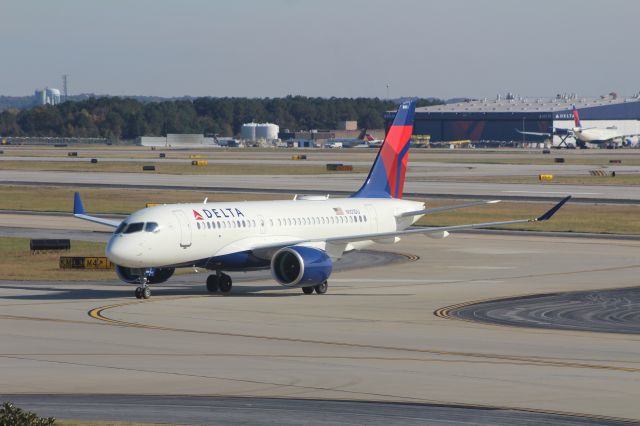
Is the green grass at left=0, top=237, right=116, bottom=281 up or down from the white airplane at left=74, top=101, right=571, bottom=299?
down

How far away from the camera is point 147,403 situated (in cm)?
2817

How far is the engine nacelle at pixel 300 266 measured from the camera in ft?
165

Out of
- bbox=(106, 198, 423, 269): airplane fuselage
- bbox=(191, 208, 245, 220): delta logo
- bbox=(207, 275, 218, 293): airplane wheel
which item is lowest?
bbox=(207, 275, 218, 293): airplane wheel

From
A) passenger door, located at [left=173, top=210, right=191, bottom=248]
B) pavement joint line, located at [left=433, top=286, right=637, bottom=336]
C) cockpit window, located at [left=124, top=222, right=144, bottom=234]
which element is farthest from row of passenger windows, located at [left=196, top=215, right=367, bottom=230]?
pavement joint line, located at [left=433, top=286, right=637, bottom=336]

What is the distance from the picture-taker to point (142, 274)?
167 feet

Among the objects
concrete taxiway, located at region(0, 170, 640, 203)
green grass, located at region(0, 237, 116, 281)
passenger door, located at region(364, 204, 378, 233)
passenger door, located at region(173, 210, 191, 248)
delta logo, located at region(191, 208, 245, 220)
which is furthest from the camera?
concrete taxiway, located at region(0, 170, 640, 203)

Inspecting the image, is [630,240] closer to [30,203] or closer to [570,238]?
[570,238]

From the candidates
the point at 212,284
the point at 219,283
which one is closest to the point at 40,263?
the point at 212,284

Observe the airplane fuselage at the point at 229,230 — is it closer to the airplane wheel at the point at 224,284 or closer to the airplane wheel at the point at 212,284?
the airplane wheel at the point at 224,284

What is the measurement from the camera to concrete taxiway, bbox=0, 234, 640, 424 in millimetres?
29859

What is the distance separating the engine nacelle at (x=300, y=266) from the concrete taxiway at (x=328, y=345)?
0.88 m

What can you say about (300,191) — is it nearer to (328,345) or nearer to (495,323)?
(495,323)

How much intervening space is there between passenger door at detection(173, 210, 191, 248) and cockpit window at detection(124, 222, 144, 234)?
158 cm

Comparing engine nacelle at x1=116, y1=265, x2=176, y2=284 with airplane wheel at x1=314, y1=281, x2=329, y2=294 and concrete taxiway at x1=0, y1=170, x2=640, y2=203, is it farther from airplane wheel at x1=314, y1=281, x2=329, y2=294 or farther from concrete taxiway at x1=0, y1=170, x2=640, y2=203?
concrete taxiway at x1=0, y1=170, x2=640, y2=203
